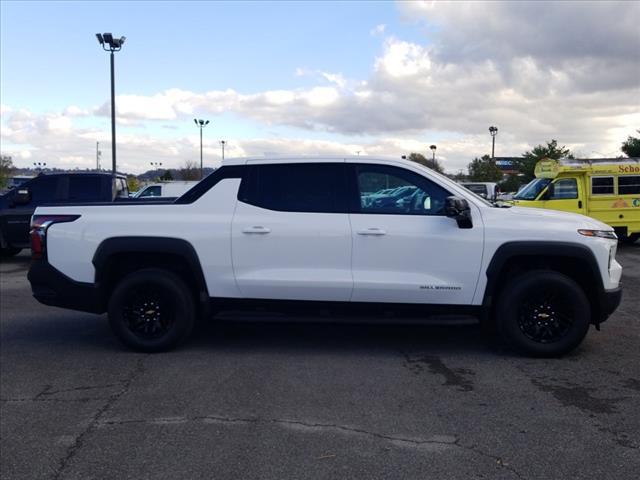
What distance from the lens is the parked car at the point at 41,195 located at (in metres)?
14.3

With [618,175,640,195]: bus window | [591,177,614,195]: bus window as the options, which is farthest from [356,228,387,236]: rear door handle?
[618,175,640,195]: bus window

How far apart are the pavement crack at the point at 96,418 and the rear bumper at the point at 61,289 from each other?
811 millimetres

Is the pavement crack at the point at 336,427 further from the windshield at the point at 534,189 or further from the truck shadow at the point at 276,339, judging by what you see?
the windshield at the point at 534,189

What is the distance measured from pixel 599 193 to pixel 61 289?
48.4 feet

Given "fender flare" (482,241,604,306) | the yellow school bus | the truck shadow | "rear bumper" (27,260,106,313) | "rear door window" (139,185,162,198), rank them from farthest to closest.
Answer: "rear door window" (139,185,162,198), the yellow school bus, the truck shadow, "rear bumper" (27,260,106,313), "fender flare" (482,241,604,306)

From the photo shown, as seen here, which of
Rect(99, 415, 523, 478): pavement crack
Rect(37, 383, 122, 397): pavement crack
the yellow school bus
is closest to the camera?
Rect(99, 415, 523, 478): pavement crack

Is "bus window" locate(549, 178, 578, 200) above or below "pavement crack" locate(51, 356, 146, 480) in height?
above

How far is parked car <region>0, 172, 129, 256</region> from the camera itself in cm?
1426

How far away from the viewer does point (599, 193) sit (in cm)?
1727

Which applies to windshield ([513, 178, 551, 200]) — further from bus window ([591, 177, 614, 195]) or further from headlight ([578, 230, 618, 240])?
headlight ([578, 230, 618, 240])

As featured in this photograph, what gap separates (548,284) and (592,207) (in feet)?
40.1

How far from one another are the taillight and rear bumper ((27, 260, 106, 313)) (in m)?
0.12

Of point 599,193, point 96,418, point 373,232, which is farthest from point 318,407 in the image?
point 599,193

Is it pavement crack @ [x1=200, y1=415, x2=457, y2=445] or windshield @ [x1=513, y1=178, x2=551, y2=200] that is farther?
windshield @ [x1=513, y1=178, x2=551, y2=200]
